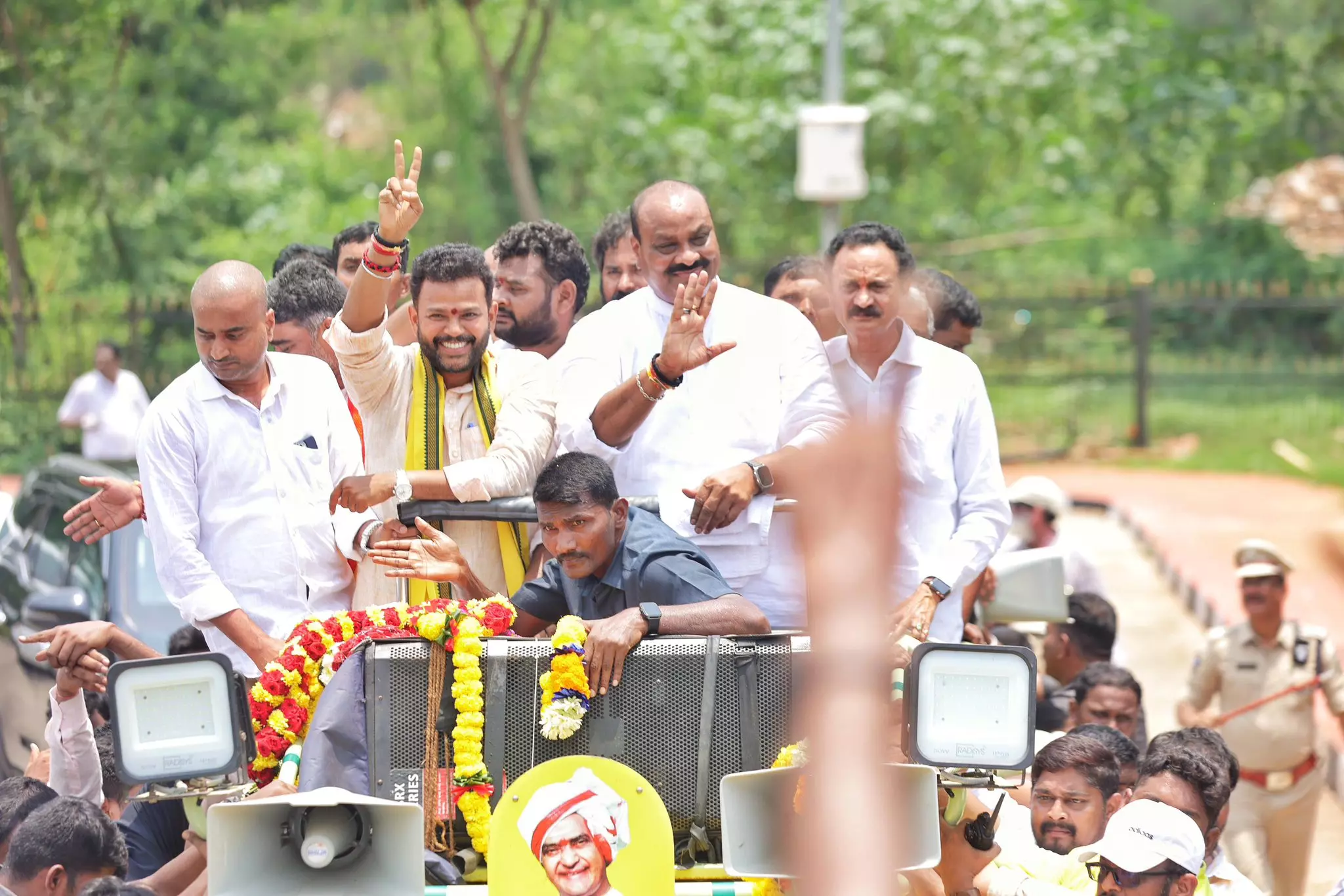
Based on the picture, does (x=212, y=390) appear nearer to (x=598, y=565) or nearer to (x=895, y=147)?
(x=598, y=565)

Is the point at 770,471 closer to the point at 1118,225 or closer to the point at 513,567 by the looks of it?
the point at 513,567

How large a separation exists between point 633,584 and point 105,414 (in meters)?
11.6

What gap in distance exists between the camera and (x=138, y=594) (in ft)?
25.7

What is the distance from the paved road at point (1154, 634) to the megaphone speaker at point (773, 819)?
4710 millimetres

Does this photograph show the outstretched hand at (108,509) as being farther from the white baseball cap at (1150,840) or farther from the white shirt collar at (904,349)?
the white baseball cap at (1150,840)

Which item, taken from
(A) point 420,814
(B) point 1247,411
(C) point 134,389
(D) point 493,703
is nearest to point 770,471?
(D) point 493,703

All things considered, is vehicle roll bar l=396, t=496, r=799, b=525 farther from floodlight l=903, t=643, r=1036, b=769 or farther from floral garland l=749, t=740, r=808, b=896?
floodlight l=903, t=643, r=1036, b=769

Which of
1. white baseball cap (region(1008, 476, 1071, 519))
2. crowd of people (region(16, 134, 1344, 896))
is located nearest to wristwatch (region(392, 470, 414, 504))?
crowd of people (region(16, 134, 1344, 896))

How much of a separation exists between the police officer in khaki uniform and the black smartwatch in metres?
3.84

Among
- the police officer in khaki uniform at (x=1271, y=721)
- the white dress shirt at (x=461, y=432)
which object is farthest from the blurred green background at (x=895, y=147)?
the white dress shirt at (x=461, y=432)

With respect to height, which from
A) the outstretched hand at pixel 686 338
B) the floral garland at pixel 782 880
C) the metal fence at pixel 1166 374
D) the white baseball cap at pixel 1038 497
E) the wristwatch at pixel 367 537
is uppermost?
the metal fence at pixel 1166 374

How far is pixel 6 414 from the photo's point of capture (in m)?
17.2

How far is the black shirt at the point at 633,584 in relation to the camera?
449cm

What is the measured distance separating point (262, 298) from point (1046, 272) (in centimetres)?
2324
